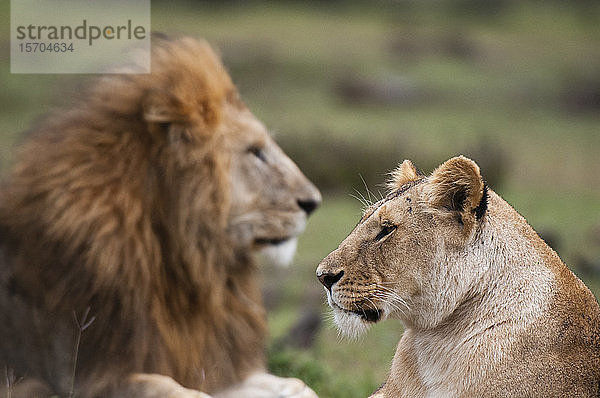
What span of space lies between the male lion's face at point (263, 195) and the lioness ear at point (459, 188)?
144 centimetres

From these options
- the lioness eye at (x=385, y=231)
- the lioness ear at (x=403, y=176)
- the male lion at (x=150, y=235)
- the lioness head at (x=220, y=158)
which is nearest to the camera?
the lioness eye at (x=385, y=231)

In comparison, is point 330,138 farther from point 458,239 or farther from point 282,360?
point 458,239

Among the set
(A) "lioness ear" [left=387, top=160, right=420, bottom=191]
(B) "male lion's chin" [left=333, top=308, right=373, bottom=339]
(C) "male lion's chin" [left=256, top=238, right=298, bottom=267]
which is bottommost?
(C) "male lion's chin" [left=256, top=238, right=298, bottom=267]

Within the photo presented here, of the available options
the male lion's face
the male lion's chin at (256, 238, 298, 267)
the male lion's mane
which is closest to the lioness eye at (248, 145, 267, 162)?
the male lion's face

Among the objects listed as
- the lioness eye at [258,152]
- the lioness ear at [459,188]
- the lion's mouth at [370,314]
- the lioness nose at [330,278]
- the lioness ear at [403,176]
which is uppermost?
the lioness ear at [459,188]

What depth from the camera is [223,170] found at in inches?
172

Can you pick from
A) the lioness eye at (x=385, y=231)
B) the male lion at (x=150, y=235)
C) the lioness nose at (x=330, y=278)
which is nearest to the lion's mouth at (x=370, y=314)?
the lioness nose at (x=330, y=278)

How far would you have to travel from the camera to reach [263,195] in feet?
14.7

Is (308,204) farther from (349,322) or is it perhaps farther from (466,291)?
(466,291)

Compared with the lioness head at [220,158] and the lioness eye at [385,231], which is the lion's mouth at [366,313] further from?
the lioness head at [220,158]

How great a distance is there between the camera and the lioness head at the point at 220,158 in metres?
4.30

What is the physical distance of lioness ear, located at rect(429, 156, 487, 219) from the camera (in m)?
3.02

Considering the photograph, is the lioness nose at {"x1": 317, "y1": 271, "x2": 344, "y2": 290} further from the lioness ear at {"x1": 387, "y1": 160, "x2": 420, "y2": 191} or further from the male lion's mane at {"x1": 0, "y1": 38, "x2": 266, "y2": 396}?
the male lion's mane at {"x1": 0, "y1": 38, "x2": 266, "y2": 396}

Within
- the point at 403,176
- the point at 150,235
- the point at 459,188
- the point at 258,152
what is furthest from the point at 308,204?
the point at 459,188
